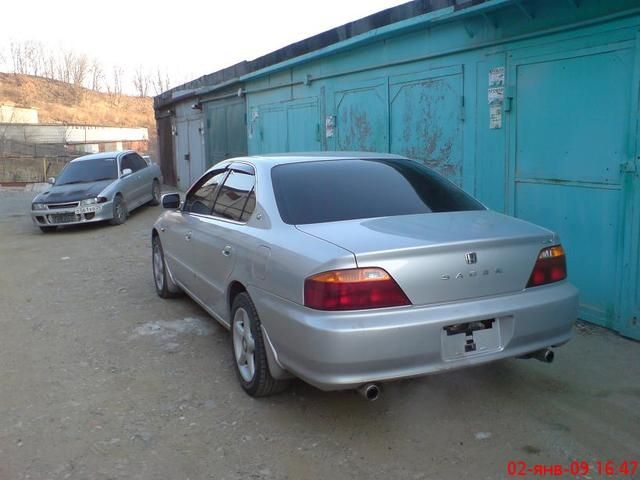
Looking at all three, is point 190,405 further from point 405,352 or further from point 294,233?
point 405,352

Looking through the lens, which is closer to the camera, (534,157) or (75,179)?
(534,157)

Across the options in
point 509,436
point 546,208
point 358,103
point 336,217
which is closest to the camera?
point 509,436

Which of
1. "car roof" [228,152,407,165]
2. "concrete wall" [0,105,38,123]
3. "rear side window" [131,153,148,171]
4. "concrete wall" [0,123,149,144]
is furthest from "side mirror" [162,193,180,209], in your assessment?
"concrete wall" [0,105,38,123]

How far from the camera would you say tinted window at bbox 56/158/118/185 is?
1308cm

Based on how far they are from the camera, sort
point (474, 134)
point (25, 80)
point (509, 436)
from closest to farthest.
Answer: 1. point (509, 436)
2. point (474, 134)
3. point (25, 80)

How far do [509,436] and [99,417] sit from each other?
2.43 metres

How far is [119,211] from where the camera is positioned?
1266 cm

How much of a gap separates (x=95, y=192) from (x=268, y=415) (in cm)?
981

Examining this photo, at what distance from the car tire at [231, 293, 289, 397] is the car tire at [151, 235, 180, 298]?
7.68ft

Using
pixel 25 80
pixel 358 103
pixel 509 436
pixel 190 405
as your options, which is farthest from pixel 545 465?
pixel 25 80

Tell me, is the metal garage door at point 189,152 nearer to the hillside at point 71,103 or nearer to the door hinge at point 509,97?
the door hinge at point 509,97

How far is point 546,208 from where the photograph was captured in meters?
5.55

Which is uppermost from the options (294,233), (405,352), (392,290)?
(294,233)

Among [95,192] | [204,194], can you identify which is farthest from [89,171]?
[204,194]
